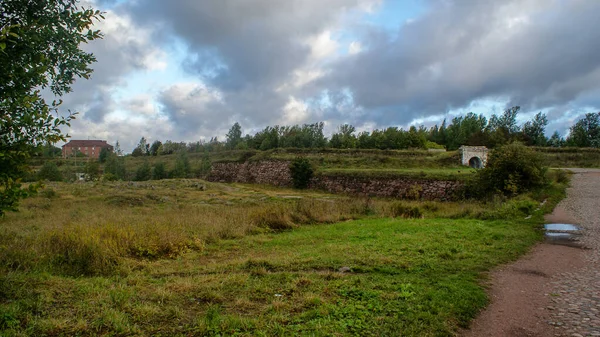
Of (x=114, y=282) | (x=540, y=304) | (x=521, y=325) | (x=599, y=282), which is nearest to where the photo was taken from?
(x=521, y=325)

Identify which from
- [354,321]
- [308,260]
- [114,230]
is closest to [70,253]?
[114,230]

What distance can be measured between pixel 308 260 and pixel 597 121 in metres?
86.4

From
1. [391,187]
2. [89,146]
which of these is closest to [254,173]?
[391,187]

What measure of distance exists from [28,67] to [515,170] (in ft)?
81.0

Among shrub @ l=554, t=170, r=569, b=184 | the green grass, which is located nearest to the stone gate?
shrub @ l=554, t=170, r=569, b=184

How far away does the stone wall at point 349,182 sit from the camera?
31000mm

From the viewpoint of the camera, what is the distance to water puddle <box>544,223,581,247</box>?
10589 mm

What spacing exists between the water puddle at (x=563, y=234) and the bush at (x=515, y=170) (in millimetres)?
9092

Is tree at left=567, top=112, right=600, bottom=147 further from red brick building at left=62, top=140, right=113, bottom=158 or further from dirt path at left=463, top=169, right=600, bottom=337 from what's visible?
red brick building at left=62, top=140, right=113, bottom=158

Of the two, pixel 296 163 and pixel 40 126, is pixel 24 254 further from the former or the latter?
pixel 296 163

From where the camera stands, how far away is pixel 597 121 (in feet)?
229

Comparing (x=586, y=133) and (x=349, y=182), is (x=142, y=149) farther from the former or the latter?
(x=586, y=133)

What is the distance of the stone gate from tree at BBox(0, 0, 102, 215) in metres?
44.9

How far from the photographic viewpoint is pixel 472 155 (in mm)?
43906
